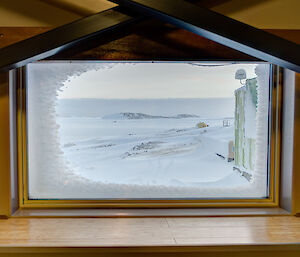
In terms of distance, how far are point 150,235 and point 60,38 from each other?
123cm

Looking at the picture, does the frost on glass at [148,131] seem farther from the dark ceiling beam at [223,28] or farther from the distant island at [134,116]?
the dark ceiling beam at [223,28]

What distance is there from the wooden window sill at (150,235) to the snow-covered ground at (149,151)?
0.30 metres

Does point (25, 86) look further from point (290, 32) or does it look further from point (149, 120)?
point (290, 32)

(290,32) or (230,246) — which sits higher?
(290,32)

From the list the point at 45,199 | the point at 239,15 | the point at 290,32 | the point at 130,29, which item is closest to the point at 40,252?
the point at 45,199

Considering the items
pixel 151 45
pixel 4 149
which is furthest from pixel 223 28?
pixel 4 149

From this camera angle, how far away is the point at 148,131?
75.7 inches

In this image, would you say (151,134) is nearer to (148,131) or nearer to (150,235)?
(148,131)

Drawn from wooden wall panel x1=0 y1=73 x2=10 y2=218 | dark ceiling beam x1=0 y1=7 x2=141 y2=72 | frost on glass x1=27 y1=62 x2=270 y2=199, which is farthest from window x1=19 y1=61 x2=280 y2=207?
dark ceiling beam x1=0 y1=7 x2=141 y2=72

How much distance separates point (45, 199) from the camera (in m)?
1.91

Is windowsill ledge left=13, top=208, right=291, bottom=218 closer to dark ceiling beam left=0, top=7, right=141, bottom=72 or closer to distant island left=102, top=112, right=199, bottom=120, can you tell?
distant island left=102, top=112, right=199, bottom=120

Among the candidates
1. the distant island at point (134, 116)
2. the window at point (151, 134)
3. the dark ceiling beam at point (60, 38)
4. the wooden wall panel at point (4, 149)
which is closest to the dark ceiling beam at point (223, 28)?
the dark ceiling beam at point (60, 38)

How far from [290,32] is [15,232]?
208cm

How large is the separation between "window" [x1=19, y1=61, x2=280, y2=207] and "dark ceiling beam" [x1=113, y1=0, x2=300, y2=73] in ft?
1.35
